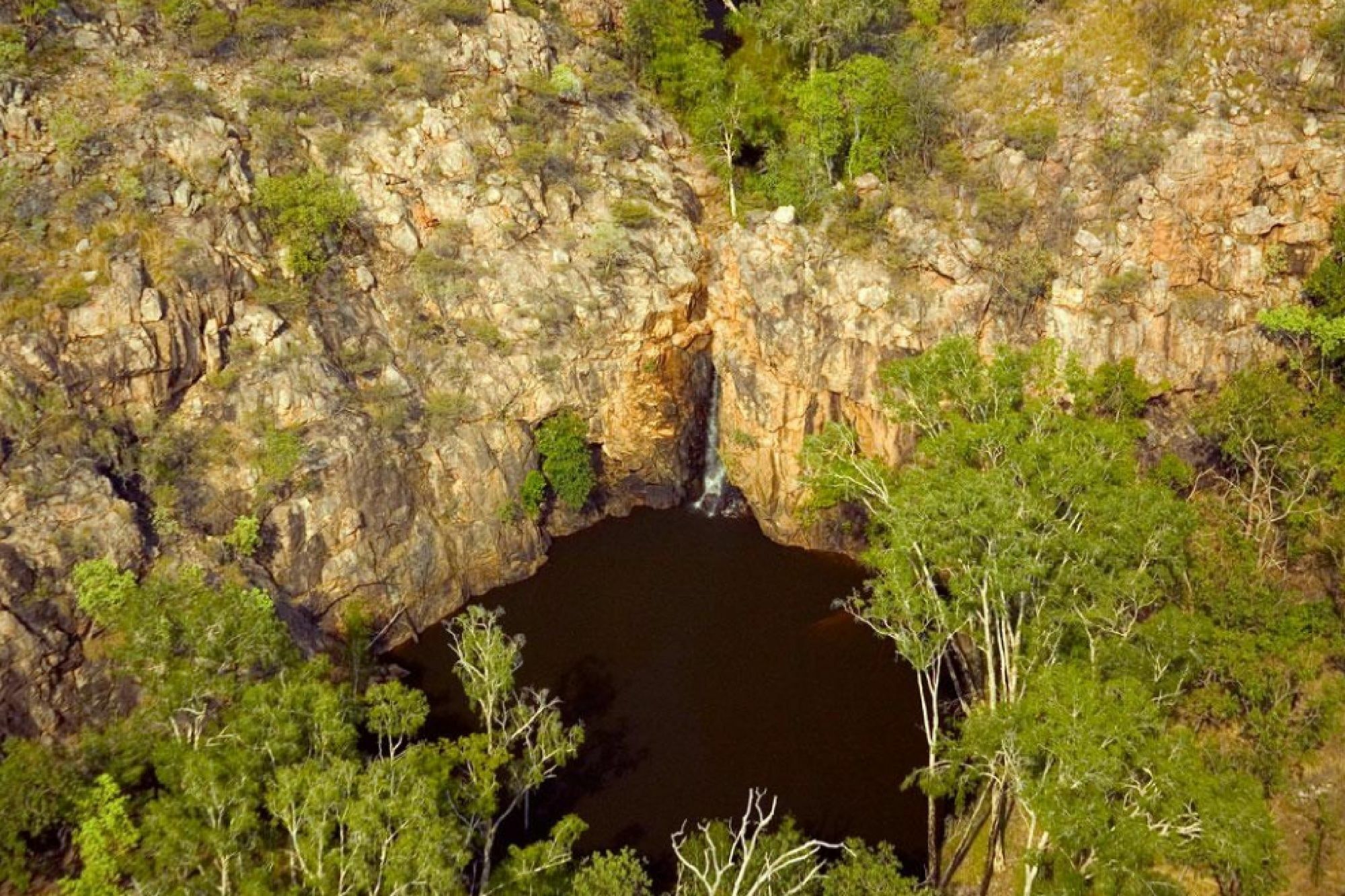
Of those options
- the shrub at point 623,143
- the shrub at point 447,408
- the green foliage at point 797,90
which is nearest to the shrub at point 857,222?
the green foliage at point 797,90

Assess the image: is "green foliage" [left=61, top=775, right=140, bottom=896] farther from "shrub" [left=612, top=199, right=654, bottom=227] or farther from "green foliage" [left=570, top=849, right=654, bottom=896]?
A: "shrub" [left=612, top=199, right=654, bottom=227]

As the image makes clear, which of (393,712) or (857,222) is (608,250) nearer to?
(857,222)

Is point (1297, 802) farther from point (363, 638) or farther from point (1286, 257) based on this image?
point (363, 638)

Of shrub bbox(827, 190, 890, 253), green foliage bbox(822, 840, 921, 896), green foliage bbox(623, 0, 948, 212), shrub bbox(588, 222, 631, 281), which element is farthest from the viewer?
shrub bbox(588, 222, 631, 281)

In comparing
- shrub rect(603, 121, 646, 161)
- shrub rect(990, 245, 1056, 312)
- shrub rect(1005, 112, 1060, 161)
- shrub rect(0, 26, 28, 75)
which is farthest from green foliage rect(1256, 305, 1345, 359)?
shrub rect(0, 26, 28, 75)

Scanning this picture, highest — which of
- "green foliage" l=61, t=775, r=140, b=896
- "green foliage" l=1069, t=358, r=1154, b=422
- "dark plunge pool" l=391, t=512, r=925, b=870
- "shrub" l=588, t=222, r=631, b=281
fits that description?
"shrub" l=588, t=222, r=631, b=281

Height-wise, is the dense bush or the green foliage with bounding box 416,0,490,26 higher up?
the green foliage with bounding box 416,0,490,26
